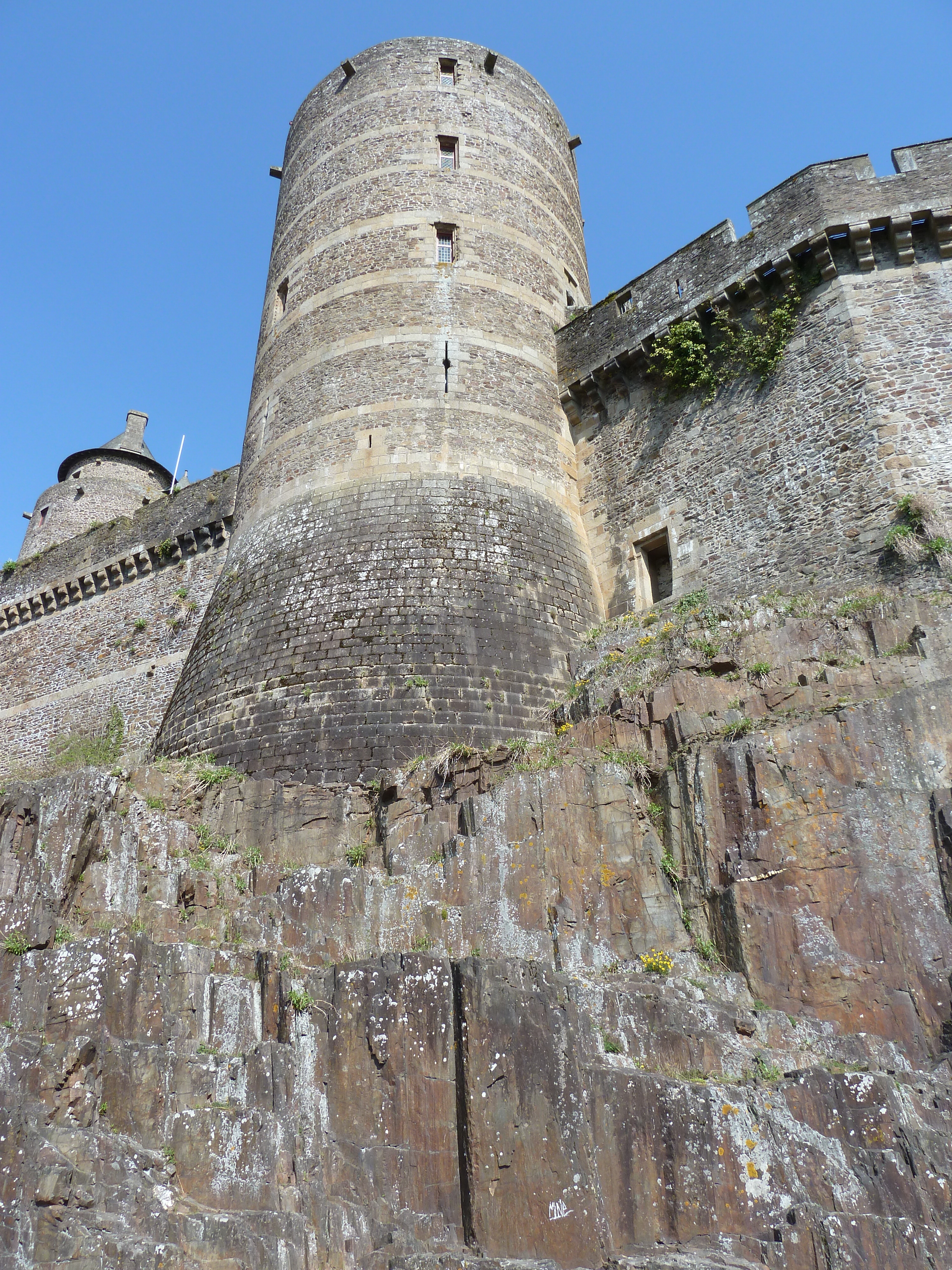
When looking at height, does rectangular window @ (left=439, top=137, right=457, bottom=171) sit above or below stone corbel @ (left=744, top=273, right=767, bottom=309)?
above

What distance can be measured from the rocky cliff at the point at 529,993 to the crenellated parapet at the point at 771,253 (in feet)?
19.0

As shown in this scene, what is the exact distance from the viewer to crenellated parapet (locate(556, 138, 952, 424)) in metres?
12.8

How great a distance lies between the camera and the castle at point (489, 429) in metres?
11.8

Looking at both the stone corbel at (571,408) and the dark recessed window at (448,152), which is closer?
the stone corbel at (571,408)

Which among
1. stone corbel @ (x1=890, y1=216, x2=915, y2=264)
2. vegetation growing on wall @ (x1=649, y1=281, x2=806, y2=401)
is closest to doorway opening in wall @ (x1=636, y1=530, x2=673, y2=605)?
vegetation growing on wall @ (x1=649, y1=281, x2=806, y2=401)

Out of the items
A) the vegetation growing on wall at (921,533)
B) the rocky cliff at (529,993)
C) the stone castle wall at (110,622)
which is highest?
the stone castle wall at (110,622)

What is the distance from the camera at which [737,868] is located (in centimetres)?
795

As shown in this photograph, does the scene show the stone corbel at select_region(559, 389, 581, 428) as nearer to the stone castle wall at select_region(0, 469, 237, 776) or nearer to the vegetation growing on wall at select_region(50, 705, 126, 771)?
the stone castle wall at select_region(0, 469, 237, 776)

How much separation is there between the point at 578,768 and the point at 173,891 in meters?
3.59

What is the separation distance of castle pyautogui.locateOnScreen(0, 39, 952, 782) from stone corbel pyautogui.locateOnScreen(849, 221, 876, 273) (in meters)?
0.03

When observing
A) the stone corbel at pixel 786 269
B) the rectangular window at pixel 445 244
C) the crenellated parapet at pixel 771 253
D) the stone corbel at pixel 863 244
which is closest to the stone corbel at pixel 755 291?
the crenellated parapet at pixel 771 253

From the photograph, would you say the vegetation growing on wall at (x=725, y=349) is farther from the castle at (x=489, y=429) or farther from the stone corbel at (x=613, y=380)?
the stone corbel at (x=613, y=380)

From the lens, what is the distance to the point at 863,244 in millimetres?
12812

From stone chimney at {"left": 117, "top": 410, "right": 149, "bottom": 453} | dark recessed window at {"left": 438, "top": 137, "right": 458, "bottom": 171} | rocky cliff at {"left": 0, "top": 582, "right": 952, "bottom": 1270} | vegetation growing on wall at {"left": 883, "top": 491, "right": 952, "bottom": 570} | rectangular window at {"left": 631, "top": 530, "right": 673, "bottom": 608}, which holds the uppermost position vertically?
stone chimney at {"left": 117, "top": 410, "right": 149, "bottom": 453}
